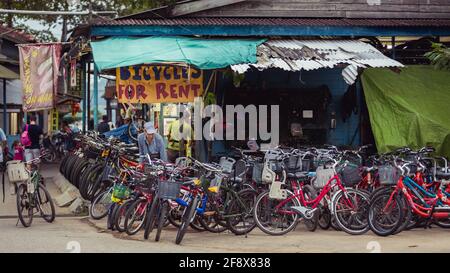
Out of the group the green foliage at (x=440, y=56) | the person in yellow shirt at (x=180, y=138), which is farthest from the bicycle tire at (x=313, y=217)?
the person in yellow shirt at (x=180, y=138)

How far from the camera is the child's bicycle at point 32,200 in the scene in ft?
46.0

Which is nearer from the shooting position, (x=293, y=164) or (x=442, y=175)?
(x=442, y=175)

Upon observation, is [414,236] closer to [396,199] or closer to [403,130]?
[396,199]

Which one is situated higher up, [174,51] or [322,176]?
[174,51]

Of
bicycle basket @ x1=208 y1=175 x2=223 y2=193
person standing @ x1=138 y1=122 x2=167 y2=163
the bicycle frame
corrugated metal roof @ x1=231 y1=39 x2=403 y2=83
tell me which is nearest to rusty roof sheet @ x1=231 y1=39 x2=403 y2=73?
corrugated metal roof @ x1=231 y1=39 x2=403 y2=83

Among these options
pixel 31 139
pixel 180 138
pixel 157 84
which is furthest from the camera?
pixel 31 139

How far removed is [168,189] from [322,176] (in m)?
2.58

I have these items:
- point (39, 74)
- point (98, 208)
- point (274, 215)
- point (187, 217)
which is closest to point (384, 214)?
point (274, 215)

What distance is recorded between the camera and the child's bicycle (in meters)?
14.0

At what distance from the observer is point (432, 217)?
12.6 metres

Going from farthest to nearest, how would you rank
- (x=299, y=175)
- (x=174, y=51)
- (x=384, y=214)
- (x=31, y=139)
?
1. (x=31, y=139)
2. (x=174, y=51)
3. (x=299, y=175)
4. (x=384, y=214)

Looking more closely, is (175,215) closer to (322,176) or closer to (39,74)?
(322,176)

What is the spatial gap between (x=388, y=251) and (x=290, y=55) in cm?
593

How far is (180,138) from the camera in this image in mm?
18453
